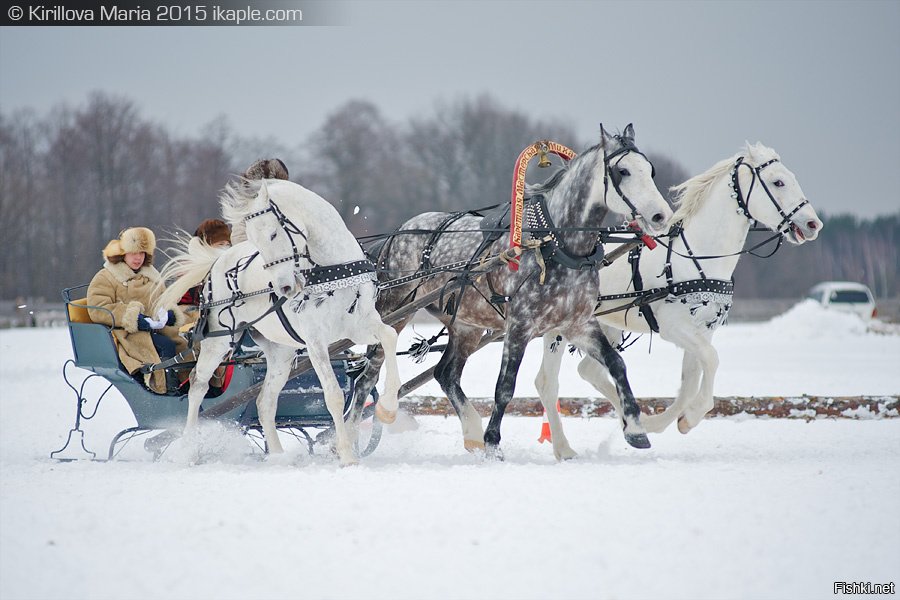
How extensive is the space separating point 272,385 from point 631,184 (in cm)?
335

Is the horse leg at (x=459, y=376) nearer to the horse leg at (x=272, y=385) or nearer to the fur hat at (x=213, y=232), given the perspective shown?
the horse leg at (x=272, y=385)

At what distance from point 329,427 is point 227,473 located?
225 cm

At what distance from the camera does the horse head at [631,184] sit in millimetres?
7277

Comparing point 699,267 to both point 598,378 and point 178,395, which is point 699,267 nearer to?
point 598,378

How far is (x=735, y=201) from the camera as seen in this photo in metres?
8.59

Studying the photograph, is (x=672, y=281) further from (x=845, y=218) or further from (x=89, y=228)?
(x=845, y=218)

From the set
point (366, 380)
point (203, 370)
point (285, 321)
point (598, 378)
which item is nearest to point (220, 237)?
point (203, 370)

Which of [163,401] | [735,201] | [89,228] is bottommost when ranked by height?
[163,401]

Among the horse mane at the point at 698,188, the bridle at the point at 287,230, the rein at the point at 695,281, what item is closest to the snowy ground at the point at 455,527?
the rein at the point at 695,281

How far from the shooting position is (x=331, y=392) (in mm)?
7602

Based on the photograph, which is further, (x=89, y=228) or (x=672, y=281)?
(x=89, y=228)

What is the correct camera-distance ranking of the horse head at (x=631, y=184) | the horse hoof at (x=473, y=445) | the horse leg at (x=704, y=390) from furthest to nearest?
the horse hoof at (x=473, y=445) → the horse leg at (x=704, y=390) → the horse head at (x=631, y=184)

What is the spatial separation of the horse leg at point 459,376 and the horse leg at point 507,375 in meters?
0.60

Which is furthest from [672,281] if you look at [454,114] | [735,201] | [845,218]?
[845,218]
